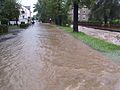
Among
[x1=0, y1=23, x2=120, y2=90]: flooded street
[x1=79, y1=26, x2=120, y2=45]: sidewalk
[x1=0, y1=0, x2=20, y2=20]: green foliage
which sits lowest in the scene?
[x1=79, y1=26, x2=120, y2=45]: sidewalk

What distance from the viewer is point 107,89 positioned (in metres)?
9.12

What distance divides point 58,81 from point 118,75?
2.66 m

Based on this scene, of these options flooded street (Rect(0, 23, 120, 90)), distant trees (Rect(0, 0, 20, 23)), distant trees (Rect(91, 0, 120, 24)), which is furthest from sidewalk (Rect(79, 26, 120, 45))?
distant trees (Rect(91, 0, 120, 24))

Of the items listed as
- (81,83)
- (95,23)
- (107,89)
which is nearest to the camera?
(107,89)

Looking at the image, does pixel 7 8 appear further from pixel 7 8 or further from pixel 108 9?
pixel 108 9

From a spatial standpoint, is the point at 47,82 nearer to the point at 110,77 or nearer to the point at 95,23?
the point at 110,77

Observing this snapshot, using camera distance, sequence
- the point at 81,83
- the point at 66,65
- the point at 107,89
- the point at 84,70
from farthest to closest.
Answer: the point at 66,65 < the point at 84,70 < the point at 81,83 < the point at 107,89

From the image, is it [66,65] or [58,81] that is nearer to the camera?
[58,81]

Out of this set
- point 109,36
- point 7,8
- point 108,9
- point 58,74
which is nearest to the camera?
point 58,74

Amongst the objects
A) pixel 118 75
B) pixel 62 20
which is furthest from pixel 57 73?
pixel 62 20

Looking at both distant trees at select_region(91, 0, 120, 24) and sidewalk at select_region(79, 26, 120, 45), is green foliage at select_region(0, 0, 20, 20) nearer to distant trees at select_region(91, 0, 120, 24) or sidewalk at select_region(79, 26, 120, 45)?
sidewalk at select_region(79, 26, 120, 45)

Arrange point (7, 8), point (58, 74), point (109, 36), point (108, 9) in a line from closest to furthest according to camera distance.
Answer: point (58, 74)
point (109, 36)
point (7, 8)
point (108, 9)

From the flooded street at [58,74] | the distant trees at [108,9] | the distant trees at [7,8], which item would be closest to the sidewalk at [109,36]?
the flooded street at [58,74]

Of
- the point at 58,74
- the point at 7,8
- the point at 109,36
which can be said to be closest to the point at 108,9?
the point at 7,8
